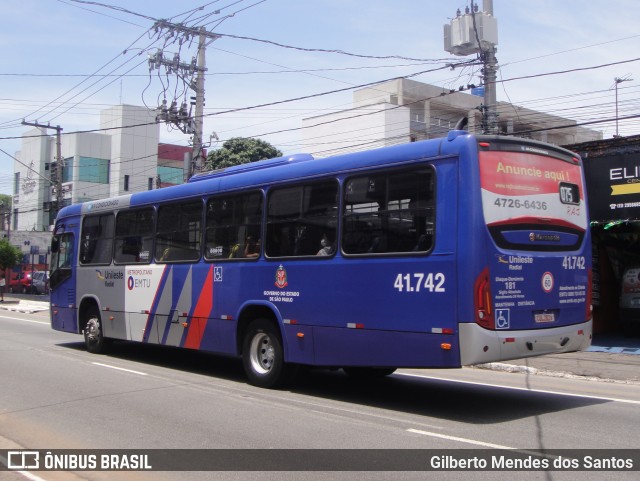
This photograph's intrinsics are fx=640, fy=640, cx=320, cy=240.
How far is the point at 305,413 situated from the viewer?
7949mm

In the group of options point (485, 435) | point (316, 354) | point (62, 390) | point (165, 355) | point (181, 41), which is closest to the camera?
point (485, 435)

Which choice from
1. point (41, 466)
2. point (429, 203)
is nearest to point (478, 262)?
point (429, 203)

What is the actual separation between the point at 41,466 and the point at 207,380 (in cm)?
478

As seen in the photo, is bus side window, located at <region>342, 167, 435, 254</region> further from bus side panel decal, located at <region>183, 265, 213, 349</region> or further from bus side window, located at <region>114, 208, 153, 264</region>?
bus side window, located at <region>114, 208, 153, 264</region>

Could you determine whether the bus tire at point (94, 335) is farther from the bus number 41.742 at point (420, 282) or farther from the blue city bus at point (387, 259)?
the bus number 41.742 at point (420, 282)

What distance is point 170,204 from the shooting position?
11.7 m

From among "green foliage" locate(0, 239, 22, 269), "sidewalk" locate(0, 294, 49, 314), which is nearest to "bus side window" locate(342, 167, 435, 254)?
"sidewalk" locate(0, 294, 49, 314)

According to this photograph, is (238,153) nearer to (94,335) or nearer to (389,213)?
(94,335)

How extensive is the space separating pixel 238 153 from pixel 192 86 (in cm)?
1547

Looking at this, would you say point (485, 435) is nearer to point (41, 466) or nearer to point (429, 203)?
point (429, 203)

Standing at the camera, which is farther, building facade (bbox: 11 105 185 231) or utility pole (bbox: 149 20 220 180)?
building facade (bbox: 11 105 185 231)

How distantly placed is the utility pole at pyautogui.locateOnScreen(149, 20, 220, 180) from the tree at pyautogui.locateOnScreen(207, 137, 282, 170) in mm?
14458

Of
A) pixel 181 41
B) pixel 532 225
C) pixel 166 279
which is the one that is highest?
pixel 181 41

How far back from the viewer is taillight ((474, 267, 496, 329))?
23.2ft
